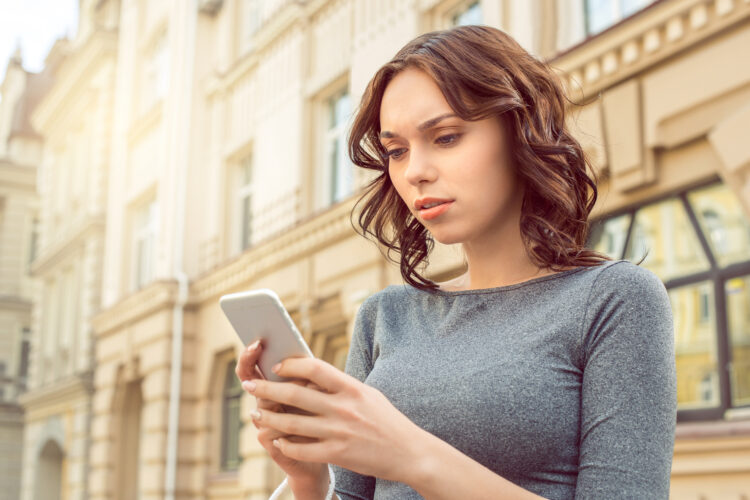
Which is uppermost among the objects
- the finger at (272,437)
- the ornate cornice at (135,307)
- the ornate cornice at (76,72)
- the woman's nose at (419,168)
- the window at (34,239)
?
the ornate cornice at (76,72)

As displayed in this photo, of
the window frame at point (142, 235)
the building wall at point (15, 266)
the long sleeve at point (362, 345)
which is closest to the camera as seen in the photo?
the long sleeve at point (362, 345)

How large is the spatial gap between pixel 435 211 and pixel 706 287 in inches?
162

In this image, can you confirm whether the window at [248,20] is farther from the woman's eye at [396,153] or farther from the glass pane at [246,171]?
the woman's eye at [396,153]

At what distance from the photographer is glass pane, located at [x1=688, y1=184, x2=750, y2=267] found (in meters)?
4.98

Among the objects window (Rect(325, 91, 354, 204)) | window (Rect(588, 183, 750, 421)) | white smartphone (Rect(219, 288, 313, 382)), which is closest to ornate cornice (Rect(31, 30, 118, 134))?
window (Rect(325, 91, 354, 204))

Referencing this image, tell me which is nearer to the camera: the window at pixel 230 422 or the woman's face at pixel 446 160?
the woman's face at pixel 446 160

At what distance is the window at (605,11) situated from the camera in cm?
603

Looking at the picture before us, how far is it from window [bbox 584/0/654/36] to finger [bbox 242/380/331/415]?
5.21 meters

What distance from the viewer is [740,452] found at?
184 inches

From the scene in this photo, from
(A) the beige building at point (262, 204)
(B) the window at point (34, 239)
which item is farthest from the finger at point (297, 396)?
(B) the window at point (34, 239)

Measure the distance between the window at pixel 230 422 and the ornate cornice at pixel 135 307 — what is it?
144 centimetres

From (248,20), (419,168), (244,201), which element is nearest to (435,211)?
(419,168)

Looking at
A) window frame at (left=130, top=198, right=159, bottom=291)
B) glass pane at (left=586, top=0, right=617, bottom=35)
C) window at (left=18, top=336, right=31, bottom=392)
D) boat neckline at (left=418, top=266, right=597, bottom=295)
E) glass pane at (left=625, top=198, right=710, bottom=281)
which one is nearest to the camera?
boat neckline at (left=418, top=266, right=597, bottom=295)

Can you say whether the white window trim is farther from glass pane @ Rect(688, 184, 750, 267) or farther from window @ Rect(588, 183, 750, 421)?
glass pane @ Rect(688, 184, 750, 267)
